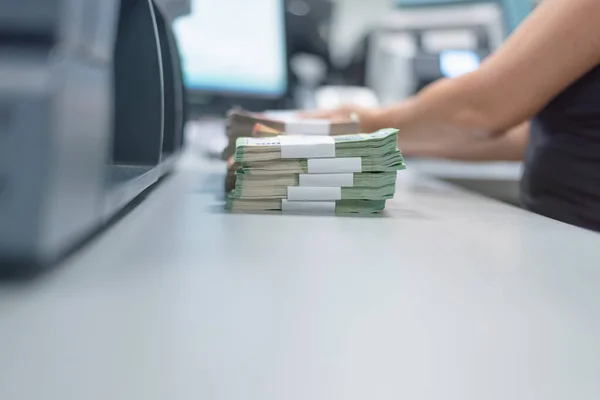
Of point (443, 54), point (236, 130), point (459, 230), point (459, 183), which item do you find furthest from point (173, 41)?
point (443, 54)

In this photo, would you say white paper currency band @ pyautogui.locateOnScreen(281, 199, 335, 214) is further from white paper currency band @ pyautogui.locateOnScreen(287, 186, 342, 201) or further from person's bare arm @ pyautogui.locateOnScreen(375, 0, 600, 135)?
person's bare arm @ pyautogui.locateOnScreen(375, 0, 600, 135)

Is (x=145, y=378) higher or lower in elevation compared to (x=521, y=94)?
lower

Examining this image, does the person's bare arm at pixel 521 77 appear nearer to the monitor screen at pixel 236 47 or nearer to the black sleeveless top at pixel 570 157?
the black sleeveless top at pixel 570 157

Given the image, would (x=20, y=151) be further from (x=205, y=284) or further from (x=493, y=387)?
(x=493, y=387)

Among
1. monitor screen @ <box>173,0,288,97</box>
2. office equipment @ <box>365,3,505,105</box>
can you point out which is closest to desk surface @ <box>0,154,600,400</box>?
monitor screen @ <box>173,0,288,97</box>

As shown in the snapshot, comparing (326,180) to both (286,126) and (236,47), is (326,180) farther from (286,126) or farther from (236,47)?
(236,47)

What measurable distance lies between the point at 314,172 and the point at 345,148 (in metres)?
A: 0.04

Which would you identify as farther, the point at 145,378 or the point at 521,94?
the point at 521,94

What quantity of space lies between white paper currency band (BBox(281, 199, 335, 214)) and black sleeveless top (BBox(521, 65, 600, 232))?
1.21 feet

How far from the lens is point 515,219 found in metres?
0.61

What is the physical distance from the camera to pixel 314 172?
1.81 feet

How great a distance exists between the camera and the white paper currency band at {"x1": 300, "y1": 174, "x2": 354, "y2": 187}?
556 mm

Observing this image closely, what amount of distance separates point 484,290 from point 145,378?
213mm

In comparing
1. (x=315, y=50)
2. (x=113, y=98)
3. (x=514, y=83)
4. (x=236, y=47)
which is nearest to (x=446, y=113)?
(x=514, y=83)
